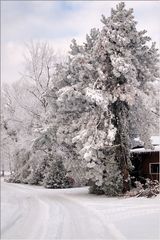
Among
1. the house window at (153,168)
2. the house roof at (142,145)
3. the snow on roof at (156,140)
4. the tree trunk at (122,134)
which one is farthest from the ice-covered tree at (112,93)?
the snow on roof at (156,140)

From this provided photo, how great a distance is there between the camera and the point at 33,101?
35.8 metres

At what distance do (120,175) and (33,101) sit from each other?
15606 millimetres

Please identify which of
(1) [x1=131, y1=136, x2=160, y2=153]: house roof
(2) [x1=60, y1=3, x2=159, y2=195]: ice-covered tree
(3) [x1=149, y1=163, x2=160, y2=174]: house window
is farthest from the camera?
(3) [x1=149, y1=163, x2=160, y2=174]: house window

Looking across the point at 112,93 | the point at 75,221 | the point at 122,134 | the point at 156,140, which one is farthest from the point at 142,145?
the point at 75,221

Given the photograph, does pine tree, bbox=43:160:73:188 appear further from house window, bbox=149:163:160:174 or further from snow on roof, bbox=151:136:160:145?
snow on roof, bbox=151:136:160:145

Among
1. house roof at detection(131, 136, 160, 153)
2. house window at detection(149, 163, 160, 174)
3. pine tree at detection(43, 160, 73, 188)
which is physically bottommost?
pine tree at detection(43, 160, 73, 188)

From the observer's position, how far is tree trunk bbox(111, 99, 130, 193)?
2291 cm

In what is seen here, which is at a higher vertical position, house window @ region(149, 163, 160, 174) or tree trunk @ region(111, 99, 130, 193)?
tree trunk @ region(111, 99, 130, 193)

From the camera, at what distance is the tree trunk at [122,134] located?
75.2 feet

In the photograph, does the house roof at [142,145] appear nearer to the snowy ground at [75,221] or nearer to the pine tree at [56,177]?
the pine tree at [56,177]

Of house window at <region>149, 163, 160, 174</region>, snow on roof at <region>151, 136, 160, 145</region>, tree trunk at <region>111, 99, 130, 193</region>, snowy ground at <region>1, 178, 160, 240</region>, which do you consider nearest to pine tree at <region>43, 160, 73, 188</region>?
house window at <region>149, 163, 160, 174</region>

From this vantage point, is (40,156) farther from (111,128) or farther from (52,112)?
(111,128)

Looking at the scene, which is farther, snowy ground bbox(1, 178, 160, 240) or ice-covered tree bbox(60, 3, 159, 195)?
ice-covered tree bbox(60, 3, 159, 195)

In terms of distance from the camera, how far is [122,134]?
23.1 metres
